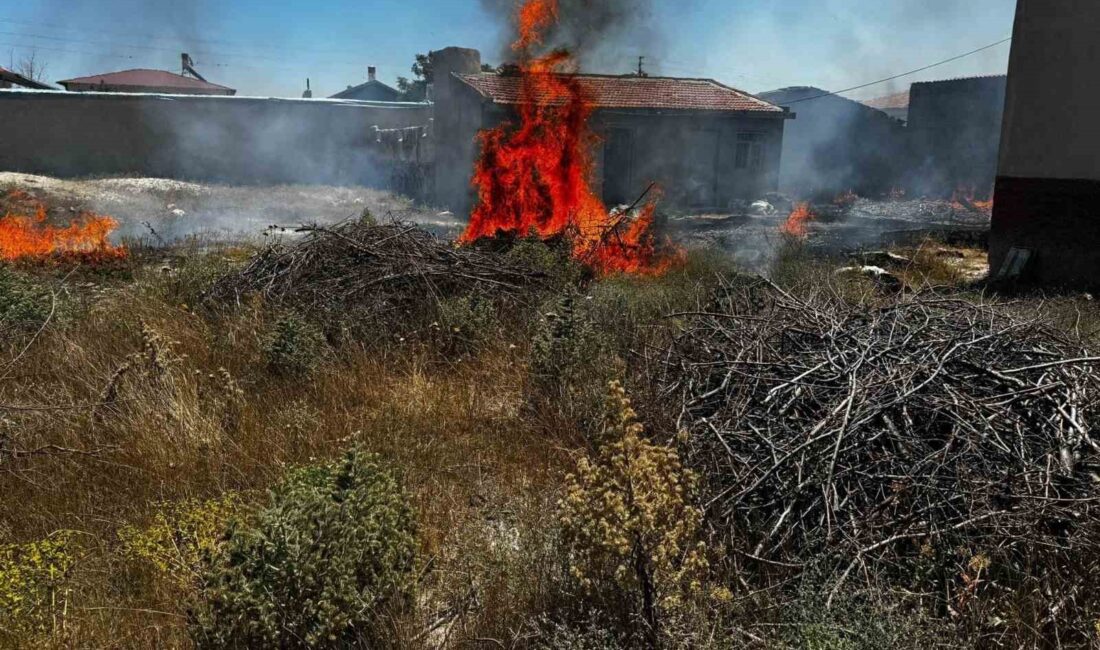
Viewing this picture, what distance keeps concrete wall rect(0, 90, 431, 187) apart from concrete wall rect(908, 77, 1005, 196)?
80.8 ft

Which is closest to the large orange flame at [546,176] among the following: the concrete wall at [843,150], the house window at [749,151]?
the house window at [749,151]

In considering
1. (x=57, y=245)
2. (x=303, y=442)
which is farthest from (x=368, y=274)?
(x=57, y=245)

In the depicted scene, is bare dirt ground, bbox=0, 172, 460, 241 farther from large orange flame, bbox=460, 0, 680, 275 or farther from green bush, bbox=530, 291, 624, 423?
green bush, bbox=530, 291, 624, 423

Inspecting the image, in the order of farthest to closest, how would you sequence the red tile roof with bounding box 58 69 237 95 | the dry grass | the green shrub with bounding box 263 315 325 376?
1. the red tile roof with bounding box 58 69 237 95
2. the green shrub with bounding box 263 315 325 376
3. the dry grass

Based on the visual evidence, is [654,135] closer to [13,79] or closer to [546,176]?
[546,176]

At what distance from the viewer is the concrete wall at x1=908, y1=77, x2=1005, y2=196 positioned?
Answer: 33219mm

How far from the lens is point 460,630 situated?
2.93 meters

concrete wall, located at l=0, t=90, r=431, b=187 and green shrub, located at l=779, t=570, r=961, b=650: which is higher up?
concrete wall, located at l=0, t=90, r=431, b=187

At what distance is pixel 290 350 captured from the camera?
18.5 feet

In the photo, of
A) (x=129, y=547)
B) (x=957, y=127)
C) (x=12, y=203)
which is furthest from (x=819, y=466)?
(x=957, y=127)

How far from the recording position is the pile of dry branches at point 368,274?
7.18m

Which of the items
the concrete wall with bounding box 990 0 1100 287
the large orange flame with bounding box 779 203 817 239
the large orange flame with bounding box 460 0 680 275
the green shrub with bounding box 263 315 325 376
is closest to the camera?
the green shrub with bounding box 263 315 325 376

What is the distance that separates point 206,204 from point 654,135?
601 inches

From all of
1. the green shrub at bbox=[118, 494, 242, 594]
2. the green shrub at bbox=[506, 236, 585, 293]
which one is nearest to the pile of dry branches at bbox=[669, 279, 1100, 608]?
the green shrub at bbox=[118, 494, 242, 594]
